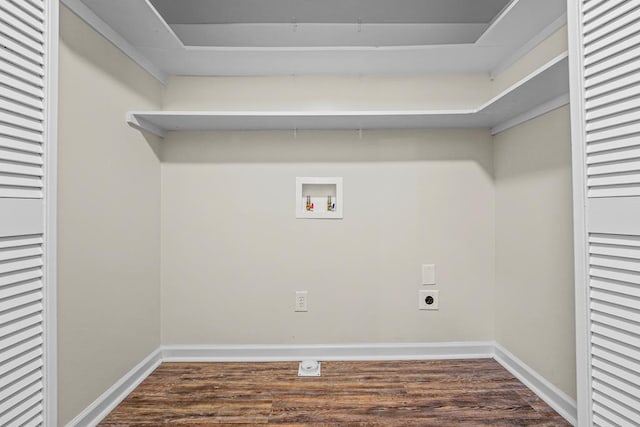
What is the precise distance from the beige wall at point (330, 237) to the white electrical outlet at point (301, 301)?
35 millimetres

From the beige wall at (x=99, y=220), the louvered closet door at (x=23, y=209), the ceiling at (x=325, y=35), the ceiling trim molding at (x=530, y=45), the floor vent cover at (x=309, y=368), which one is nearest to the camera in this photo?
the louvered closet door at (x=23, y=209)

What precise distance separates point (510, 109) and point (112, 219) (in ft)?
7.35

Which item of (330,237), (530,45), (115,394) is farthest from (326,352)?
(530,45)

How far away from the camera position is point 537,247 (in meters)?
1.91

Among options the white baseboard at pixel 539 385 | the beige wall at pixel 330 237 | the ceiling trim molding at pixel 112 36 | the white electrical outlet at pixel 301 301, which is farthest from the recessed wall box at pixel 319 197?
the white baseboard at pixel 539 385

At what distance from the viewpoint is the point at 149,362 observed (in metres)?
2.15

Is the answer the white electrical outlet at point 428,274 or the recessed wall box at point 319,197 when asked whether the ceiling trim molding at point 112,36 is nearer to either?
the recessed wall box at point 319,197

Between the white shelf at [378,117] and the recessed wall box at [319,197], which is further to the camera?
the recessed wall box at [319,197]

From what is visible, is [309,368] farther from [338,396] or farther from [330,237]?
[330,237]

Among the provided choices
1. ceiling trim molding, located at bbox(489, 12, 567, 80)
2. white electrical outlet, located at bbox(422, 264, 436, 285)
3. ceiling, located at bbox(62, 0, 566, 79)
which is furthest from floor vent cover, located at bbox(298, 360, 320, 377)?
ceiling trim molding, located at bbox(489, 12, 567, 80)

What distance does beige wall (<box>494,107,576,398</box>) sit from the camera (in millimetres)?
→ 1699

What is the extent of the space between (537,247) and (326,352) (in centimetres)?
145

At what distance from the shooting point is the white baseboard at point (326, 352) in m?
2.32

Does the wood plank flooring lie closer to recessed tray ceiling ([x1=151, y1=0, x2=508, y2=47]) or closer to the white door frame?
the white door frame
